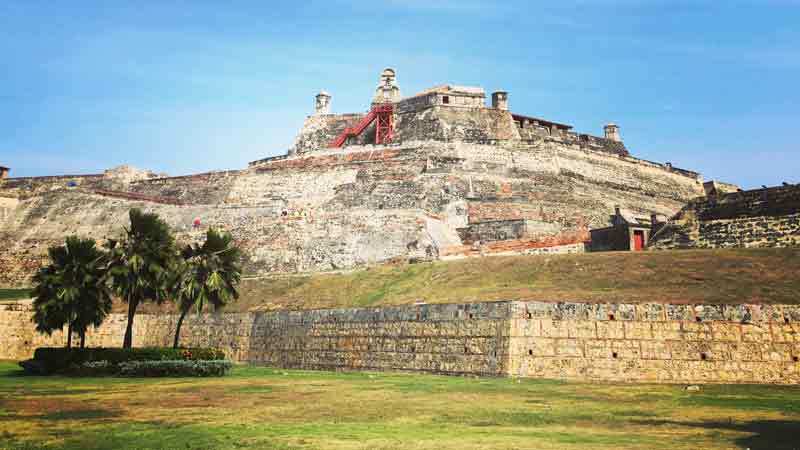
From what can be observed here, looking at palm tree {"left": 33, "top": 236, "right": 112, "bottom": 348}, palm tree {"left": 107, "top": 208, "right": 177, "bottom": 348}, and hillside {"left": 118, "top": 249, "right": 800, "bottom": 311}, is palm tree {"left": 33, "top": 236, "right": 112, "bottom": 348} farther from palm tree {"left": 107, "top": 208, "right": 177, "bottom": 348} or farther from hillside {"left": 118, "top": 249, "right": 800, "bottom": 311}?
hillside {"left": 118, "top": 249, "right": 800, "bottom": 311}

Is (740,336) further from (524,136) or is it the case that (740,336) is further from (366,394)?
(524,136)

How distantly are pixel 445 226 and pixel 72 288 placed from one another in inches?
845

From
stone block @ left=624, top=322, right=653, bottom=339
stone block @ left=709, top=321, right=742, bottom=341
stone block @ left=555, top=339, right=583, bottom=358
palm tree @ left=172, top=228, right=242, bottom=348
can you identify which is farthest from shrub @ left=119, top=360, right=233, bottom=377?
stone block @ left=709, top=321, right=742, bottom=341

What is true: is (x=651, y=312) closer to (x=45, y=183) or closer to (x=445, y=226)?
(x=445, y=226)

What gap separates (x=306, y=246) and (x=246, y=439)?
28662 mm

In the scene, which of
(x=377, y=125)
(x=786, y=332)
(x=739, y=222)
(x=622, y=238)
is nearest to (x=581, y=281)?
(x=786, y=332)

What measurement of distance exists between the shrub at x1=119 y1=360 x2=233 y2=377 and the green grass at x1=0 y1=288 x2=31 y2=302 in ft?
61.6

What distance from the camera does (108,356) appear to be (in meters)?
26.0

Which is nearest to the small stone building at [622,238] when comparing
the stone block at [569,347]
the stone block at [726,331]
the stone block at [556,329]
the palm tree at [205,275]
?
the stone block at [726,331]

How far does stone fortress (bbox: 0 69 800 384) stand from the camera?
22.7m

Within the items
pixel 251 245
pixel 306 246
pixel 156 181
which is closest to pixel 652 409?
pixel 306 246

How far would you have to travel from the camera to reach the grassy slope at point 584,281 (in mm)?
23828

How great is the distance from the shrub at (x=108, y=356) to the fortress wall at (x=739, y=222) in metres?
19.9

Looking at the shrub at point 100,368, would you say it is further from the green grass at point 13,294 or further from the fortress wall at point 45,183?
the fortress wall at point 45,183
